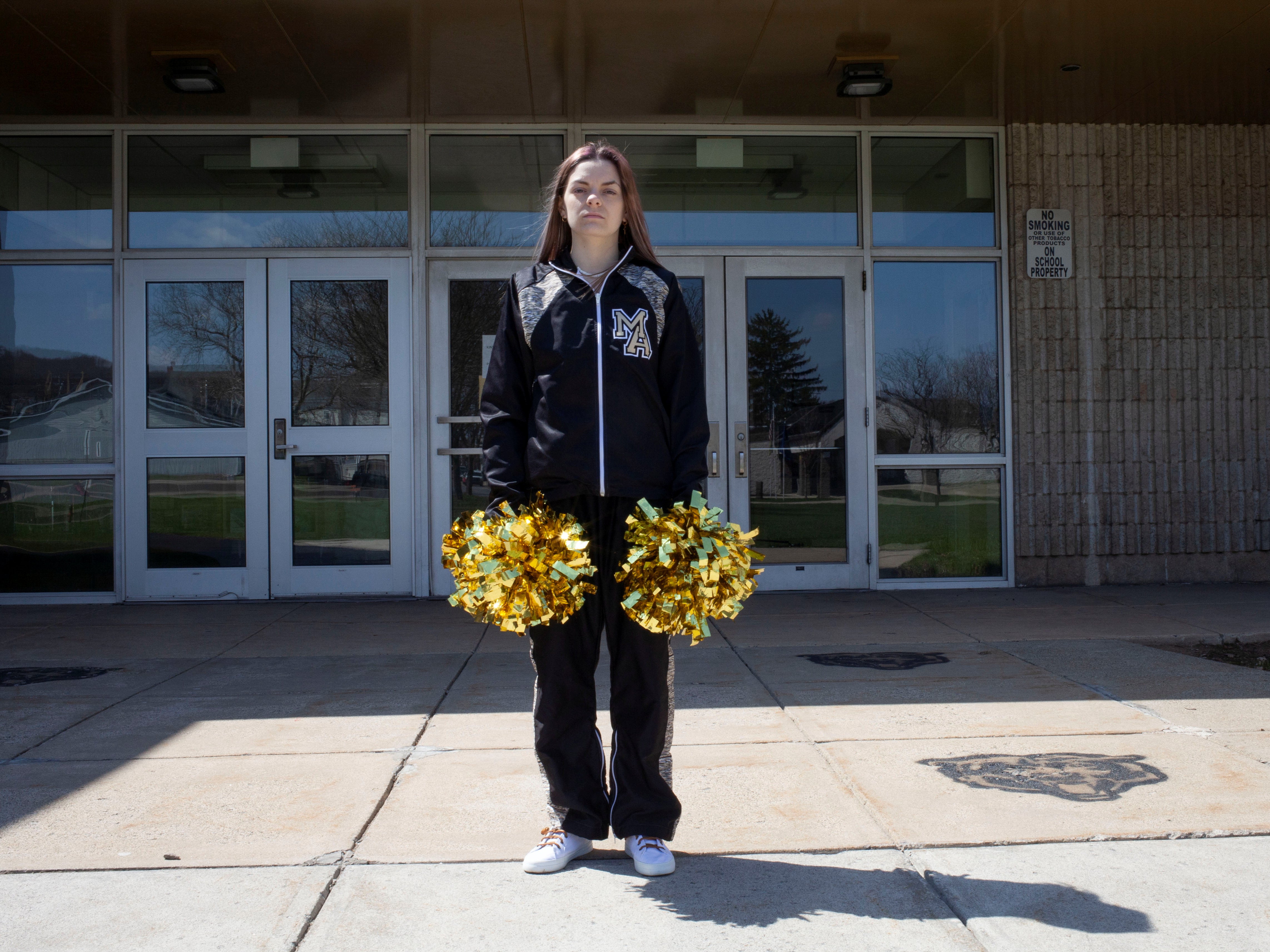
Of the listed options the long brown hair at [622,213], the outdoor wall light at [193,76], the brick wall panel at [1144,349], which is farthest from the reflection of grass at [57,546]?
the brick wall panel at [1144,349]

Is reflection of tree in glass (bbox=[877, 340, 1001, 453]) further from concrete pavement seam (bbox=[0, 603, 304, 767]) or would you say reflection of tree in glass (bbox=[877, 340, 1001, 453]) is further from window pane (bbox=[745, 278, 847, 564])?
concrete pavement seam (bbox=[0, 603, 304, 767])

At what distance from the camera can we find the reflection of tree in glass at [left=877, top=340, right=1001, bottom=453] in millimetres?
7562

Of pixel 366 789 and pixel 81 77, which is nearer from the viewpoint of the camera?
pixel 366 789

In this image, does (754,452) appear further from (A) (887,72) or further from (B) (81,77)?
(B) (81,77)

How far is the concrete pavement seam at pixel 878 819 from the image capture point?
7.16 feet

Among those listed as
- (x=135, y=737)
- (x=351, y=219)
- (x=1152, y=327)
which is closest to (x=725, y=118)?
(x=351, y=219)

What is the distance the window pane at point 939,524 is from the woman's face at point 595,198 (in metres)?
5.35

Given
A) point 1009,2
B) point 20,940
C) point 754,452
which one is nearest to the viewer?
point 20,940

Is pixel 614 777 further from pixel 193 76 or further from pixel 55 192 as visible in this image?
pixel 55 192

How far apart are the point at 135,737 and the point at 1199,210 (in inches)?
306

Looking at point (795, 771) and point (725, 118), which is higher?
point (725, 118)

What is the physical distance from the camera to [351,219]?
7.48m

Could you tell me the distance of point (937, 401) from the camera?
299 inches

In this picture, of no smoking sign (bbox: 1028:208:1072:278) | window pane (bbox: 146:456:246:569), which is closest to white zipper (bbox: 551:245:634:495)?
window pane (bbox: 146:456:246:569)
